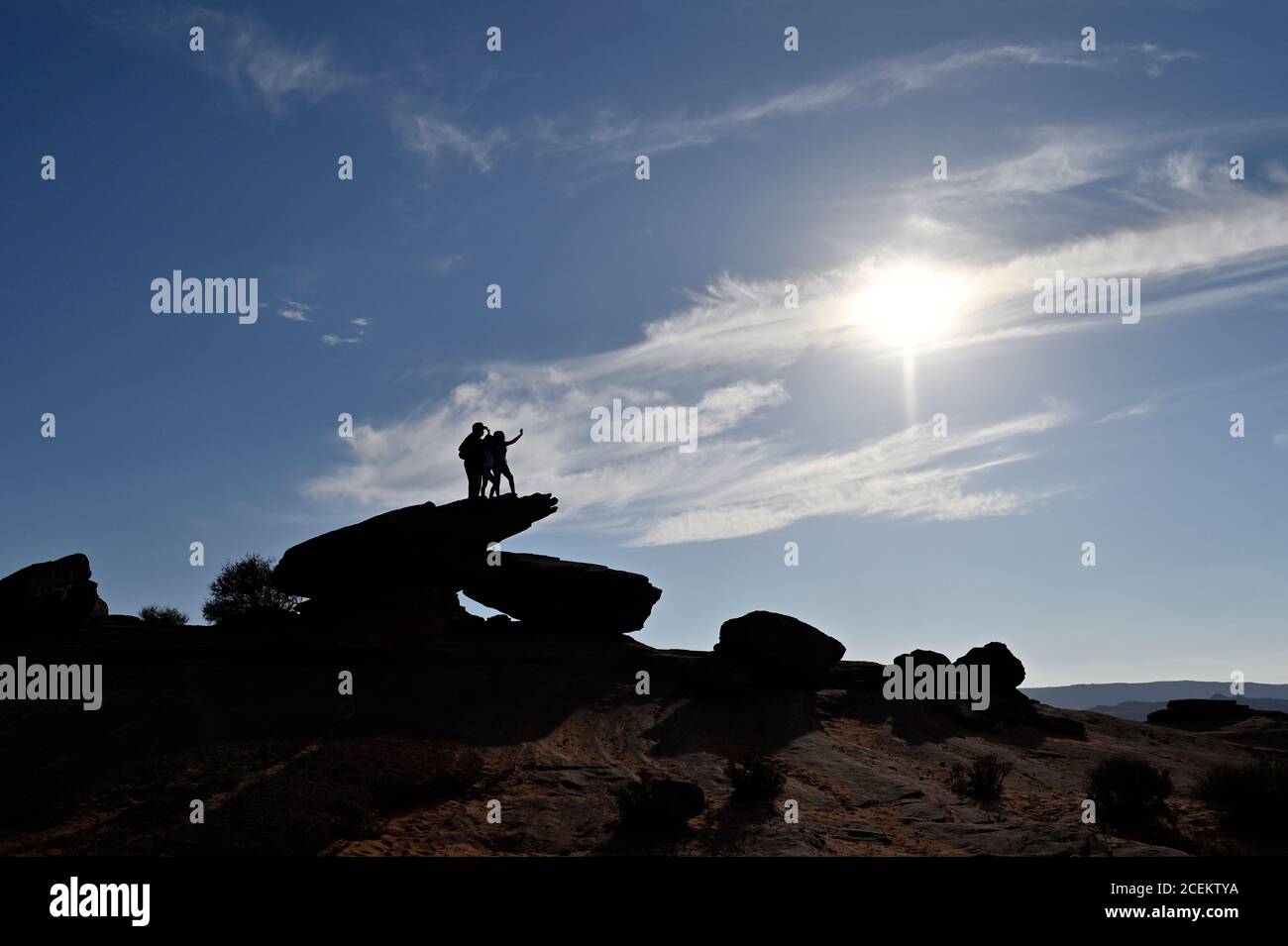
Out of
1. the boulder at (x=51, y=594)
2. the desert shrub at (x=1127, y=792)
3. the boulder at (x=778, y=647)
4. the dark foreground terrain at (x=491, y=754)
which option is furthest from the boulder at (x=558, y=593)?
the desert shrub at (x=1127, y=792)

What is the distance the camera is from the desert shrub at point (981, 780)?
21.6 m

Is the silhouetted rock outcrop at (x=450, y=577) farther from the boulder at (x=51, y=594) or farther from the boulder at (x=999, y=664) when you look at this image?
the boulder at (x=999, y=664)

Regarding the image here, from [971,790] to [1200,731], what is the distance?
77.6 ft

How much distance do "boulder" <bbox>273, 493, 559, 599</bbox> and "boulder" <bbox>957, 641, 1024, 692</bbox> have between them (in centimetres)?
1671

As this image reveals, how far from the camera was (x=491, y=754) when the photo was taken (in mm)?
21344

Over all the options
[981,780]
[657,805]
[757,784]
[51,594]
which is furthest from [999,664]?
[51,594]

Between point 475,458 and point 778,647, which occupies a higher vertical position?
point 475,458

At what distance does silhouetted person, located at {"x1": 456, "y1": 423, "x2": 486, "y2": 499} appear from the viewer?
31.3 m

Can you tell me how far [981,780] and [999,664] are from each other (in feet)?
46.1

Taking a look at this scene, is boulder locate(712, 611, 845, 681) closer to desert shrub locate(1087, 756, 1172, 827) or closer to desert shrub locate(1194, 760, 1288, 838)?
desert shrub locate(1087, 756, 1172, 827)

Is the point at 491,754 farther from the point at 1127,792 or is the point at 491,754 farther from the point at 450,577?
the point at 1127,792

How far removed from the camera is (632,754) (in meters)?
22.5

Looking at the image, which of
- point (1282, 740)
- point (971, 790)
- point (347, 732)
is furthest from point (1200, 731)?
point (347, 732)
